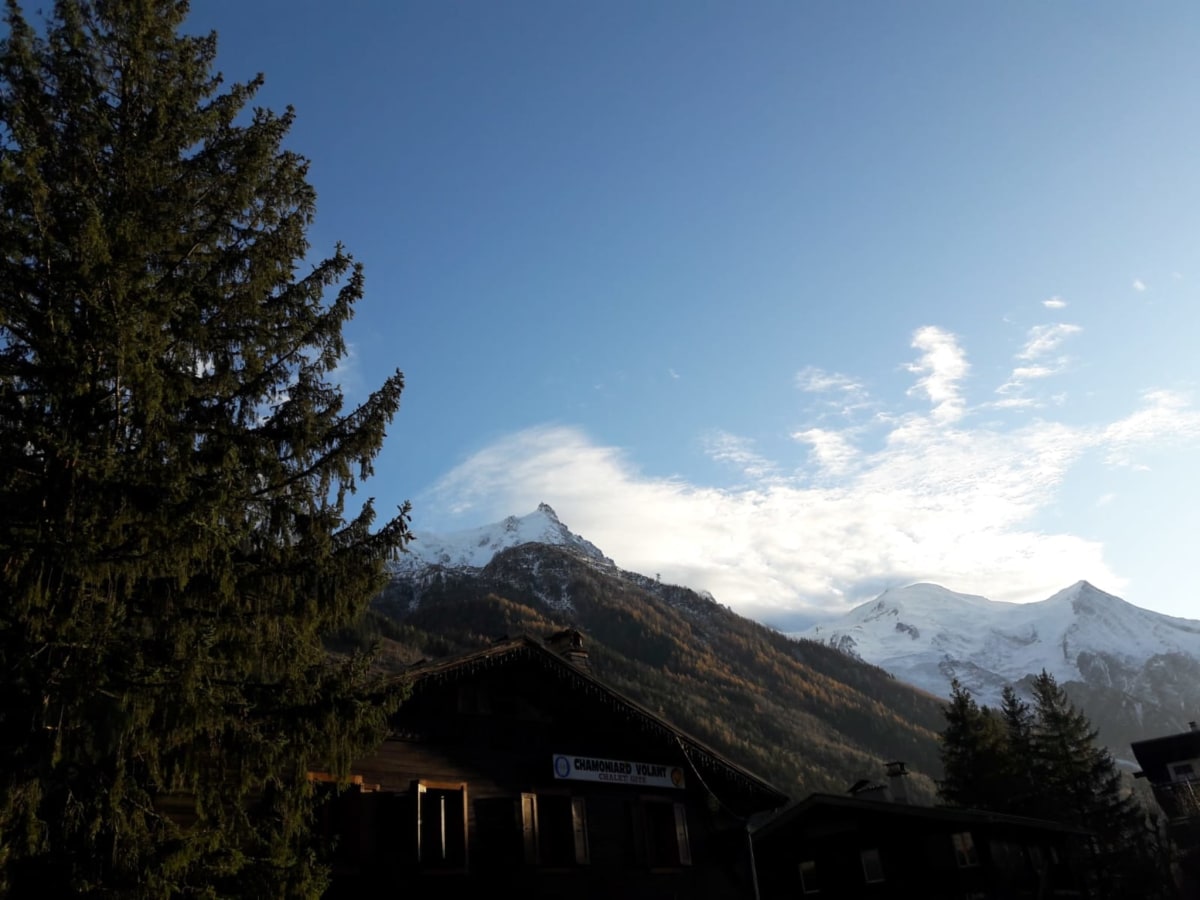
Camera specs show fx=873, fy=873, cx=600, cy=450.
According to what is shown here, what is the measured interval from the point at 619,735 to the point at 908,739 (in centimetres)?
11644

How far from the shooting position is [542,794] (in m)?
17.3

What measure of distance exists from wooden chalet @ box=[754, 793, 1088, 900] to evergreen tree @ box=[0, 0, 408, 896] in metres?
20.9

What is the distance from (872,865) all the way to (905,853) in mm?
1309

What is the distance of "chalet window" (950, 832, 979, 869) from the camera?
25.4 metres

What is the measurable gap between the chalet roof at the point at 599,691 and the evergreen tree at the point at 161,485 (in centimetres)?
481

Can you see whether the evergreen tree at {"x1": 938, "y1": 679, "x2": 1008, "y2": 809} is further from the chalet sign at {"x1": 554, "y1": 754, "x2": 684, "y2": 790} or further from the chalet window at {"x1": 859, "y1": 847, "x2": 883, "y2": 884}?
the chalet sign at {"x1": 554, "y1": 754, "x2": 684, "y2": 790}

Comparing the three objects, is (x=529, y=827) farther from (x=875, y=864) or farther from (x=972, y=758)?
(x=972, y=758)

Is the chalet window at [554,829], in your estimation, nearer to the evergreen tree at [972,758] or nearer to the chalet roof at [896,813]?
the chalet roof at [896,813]

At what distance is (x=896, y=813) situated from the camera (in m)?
26.4

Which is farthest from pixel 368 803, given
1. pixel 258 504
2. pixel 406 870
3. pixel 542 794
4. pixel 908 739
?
pixel 908 739

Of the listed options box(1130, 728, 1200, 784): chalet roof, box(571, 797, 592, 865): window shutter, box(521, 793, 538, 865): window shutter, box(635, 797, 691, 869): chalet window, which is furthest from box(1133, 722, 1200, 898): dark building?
box(521, 793, 538, 865): window shutter

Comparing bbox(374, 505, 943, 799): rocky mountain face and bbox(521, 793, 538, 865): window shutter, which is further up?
bbox(374, 505, 943, 799): rocky mountain face

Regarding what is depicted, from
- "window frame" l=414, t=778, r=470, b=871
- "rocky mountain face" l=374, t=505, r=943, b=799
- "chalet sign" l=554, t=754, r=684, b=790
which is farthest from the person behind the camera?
"rocky mountain face" l=374, t=505, r=943, b=799

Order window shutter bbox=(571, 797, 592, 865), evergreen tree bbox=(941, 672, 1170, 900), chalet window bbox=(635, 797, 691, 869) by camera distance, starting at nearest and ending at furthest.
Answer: window shutter bbox=(571, 797, 592, 865)
chalet window bbox=(635, 797, 691, 869)
evergreen tree bbox=(941, 672, 1170, 900)
